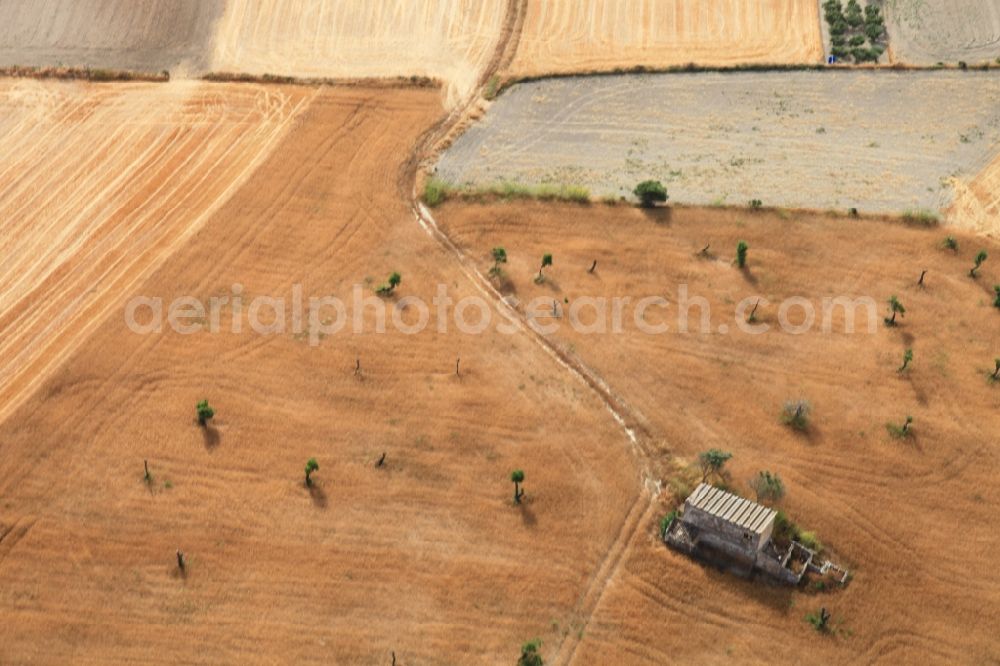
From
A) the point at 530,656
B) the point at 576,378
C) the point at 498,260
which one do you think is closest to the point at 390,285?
the point at 498,260

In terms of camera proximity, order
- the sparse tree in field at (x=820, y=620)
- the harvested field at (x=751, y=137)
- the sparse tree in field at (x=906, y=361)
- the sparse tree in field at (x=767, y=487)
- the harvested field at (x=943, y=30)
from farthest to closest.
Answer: the harvested field at (x=943, y=30)
the harvested field at (x=751, y=137)
the sparse tree in field at (x=906, y=361)
the sparse tree in field at (x=767, y=487)
the sparse tree in field at (x=820, y=620)

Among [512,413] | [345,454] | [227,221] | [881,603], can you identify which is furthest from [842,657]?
[227,221]

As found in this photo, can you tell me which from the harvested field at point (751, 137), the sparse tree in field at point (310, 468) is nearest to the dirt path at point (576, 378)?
the harvested field at point (751, 137)

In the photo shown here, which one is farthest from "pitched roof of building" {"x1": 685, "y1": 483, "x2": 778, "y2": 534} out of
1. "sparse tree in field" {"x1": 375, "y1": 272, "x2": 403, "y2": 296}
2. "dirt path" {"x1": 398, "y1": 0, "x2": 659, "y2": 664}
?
"sparse tree in field" {"x1": 375, "y1": 272, "x2": 403, "y2": 296}

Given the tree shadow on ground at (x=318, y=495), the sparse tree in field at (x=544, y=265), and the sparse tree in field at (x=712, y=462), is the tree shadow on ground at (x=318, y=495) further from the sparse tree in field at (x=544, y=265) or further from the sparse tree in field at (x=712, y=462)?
the sparse tree in field at (x=544, y=265)

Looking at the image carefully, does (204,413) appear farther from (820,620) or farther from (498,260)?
(820,620)

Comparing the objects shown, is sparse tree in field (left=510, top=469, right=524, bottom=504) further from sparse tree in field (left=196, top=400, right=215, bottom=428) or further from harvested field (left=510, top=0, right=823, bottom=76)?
harvested field (left=510, top=0, right=823, bottom=76)
